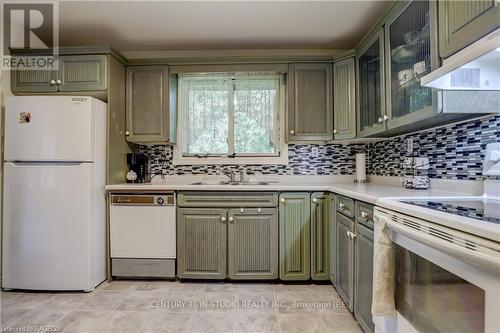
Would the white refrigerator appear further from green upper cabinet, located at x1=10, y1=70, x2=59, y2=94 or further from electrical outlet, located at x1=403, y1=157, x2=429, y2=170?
electrical outlet, located at x1=403, y1=157, x2=429, y2=170

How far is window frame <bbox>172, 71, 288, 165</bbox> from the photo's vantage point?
302 centimetres

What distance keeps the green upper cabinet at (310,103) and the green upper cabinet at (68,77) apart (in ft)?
5.79

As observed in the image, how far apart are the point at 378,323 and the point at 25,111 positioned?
2.89 meters

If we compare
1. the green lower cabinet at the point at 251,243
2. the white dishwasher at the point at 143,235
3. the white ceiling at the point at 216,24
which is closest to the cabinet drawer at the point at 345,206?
the green lower cabinet at the point at 251,243

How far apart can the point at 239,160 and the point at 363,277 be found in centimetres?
176

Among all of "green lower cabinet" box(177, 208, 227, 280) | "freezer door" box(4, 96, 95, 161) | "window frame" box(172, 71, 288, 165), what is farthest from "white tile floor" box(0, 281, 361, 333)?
"window frame" box(172, 71, 288, 165)

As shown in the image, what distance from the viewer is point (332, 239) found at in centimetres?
230

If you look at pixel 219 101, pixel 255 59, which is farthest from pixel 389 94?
pixel 219 101

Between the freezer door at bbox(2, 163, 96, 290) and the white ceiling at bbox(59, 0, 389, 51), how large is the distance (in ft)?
4.39

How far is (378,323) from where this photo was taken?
134cm

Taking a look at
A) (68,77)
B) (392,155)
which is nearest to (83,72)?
(68,77)

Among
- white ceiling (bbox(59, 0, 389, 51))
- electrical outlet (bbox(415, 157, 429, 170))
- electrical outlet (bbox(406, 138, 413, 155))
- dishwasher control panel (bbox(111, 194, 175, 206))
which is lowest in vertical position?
dishwasher control panel (bbox(111, 194, 175, 206))

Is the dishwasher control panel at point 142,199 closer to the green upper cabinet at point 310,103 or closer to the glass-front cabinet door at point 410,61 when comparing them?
the green upper cabinet at point 310,103

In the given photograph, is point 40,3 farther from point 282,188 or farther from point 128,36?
point 282,188
